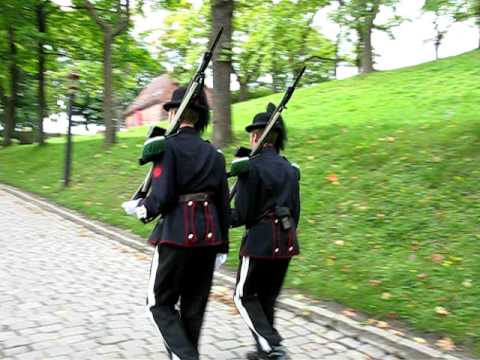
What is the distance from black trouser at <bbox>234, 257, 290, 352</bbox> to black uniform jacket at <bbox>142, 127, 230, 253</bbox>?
698 millimetres

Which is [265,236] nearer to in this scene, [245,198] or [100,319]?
[245,198]

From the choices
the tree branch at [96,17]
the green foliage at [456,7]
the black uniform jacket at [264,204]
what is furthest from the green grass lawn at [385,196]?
the tree branch at [96,17]

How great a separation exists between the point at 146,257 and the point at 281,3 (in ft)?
39.7

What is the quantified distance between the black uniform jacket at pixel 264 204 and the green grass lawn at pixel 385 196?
2057 millimetres

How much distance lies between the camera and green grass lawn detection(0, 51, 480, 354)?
6.57 m

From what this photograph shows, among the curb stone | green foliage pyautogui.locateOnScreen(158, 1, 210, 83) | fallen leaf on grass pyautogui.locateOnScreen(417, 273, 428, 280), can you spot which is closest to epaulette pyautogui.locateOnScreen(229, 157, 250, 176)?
the curb stone

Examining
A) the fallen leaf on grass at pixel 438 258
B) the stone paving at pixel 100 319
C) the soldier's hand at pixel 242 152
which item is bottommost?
the stone paving at pixel 100 319

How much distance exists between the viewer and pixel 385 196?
9203mm

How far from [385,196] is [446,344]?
13.0ft

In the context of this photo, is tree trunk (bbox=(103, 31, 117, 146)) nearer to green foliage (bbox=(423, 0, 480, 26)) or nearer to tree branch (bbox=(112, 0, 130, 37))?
tree branch (bbox=(112, 0, 130, 37))

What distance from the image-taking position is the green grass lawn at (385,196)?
657cm

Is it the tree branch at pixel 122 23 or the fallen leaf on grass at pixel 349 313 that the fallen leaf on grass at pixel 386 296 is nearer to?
the fallen leaf on grass at pixel 349 313

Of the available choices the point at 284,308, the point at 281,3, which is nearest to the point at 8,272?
the point at 284,308

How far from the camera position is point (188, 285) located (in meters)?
4.41
